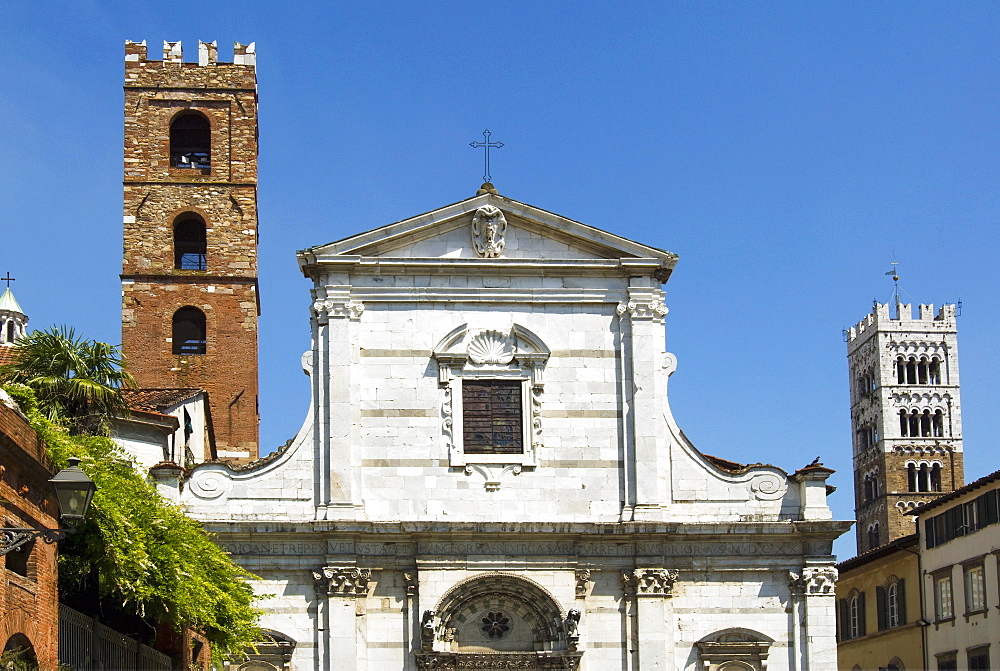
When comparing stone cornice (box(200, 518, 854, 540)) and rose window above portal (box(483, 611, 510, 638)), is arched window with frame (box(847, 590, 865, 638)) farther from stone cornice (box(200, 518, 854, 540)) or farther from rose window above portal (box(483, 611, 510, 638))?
rose window above portal (box(483, 611, 510, 638))

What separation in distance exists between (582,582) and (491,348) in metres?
4.92

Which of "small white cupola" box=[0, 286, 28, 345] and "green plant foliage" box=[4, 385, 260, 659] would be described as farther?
"small white cupola" box=[0, 286, 28, 345]

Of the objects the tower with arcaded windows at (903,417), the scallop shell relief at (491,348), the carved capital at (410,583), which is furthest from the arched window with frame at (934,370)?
the carved capital at (410,583)

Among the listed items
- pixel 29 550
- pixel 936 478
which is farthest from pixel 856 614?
pixel 936 478

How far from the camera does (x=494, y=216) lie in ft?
106

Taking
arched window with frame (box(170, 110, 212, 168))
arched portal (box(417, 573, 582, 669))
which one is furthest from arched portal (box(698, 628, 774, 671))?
arched window with frame (box(170, 110, 212, 168))

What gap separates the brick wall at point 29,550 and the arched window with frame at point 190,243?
25.0 m

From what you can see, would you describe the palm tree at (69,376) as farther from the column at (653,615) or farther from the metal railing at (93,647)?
the column at (653,615)

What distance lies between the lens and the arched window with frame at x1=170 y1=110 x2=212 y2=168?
144 feet

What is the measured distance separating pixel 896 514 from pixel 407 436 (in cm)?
6496

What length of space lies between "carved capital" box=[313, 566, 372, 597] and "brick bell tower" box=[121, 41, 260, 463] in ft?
40.6

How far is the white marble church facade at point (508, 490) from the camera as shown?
3020cm

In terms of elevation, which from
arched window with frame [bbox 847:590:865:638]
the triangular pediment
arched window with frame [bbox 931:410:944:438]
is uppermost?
arched window with frame [bbox 931:410:944:438]

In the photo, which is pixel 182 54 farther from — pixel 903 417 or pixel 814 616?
pixel 903 417
